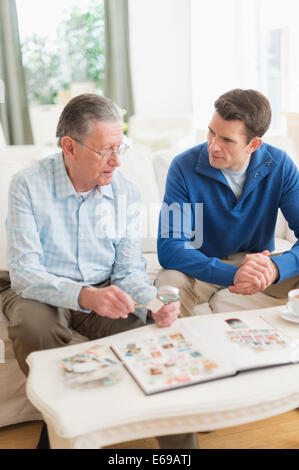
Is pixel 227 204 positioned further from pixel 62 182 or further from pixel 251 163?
pixel 62 182

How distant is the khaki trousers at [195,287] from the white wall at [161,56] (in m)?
4.25

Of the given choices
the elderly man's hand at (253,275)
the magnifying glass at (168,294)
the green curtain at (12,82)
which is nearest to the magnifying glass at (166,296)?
the magnifying glass at (168,294)

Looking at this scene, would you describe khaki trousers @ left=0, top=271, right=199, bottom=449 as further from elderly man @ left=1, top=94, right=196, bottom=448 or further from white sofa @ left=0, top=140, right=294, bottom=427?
white sofa @ left=0, top=140, right=294, bottom=427

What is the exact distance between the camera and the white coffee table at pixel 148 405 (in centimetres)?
113

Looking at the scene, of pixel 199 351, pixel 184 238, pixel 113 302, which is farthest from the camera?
pixel 184 238

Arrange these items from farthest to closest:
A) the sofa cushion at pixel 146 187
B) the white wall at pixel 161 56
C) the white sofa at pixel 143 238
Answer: the white wall at pixel 161 56
the sofa cushion at pixel 146 187
the white sofa at pixel 143 238

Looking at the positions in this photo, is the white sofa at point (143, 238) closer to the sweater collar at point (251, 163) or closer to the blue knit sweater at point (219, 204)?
the blue knit sweater at point (219, 204)

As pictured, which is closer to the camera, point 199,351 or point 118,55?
point 199,351

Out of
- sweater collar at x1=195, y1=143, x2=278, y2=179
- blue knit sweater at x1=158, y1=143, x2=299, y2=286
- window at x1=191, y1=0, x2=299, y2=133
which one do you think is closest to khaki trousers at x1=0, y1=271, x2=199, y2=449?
blue knit sweater at x1=158, y1=143, x2=299, y2=286

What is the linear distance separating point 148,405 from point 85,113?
0.95m

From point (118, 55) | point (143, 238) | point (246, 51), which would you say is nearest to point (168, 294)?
point (143, 238)

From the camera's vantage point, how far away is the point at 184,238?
6.69 ft
